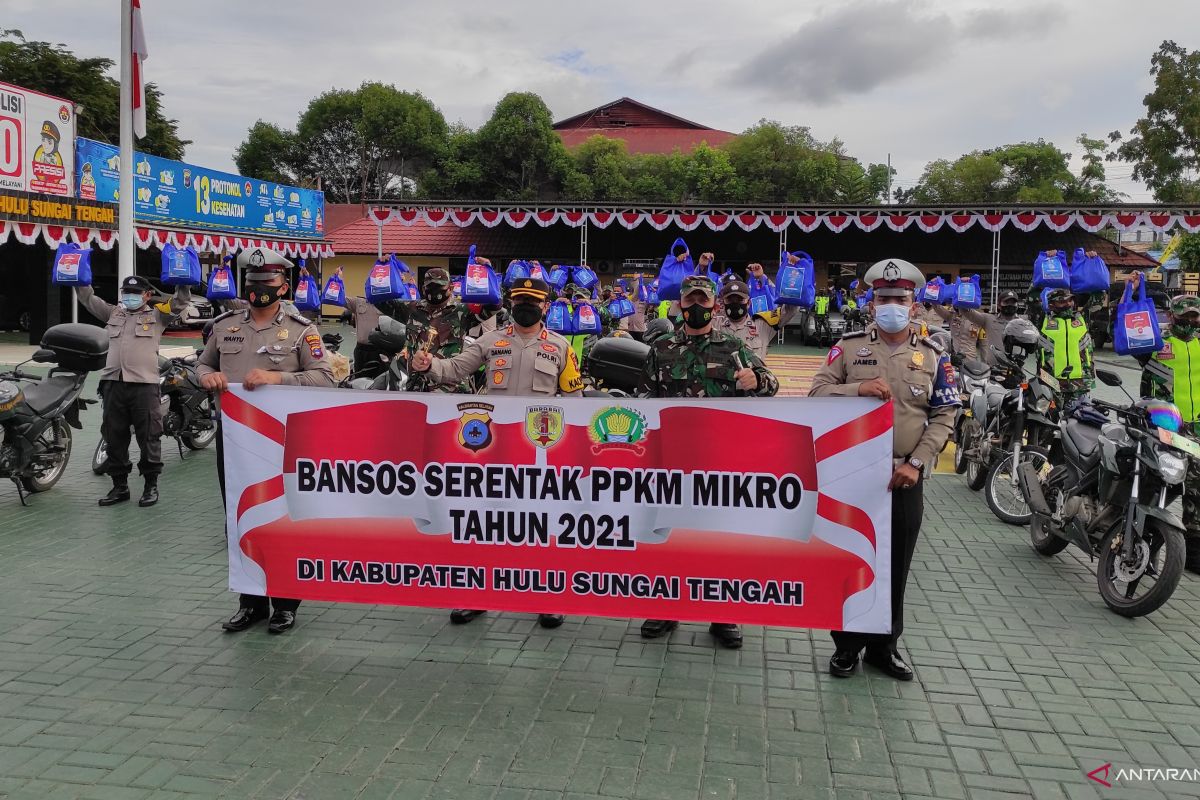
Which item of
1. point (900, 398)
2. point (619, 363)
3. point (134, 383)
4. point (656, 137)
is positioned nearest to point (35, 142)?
point (134, 383)

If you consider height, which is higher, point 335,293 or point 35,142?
point 35,142

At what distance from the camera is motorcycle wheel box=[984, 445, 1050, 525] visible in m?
7.21

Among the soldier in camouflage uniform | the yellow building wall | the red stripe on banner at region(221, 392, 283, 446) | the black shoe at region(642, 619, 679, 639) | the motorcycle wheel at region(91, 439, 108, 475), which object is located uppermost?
the yellow building wall

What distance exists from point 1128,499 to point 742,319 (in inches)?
100

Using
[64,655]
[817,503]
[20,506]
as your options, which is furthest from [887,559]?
[20,506]

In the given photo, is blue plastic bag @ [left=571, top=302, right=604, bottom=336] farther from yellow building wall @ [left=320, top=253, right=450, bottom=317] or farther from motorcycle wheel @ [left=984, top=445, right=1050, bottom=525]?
yellow building wall @ [left=320, top=253, right=450, bottom=317]

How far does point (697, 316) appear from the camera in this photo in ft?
16.0

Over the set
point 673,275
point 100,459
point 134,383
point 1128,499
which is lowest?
point 100,459

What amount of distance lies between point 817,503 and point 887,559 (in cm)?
39

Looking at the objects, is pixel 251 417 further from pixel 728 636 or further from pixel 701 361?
pixel 728 636

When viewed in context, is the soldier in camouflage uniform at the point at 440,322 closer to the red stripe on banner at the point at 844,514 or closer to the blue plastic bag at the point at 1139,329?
the red stripe on banner at the point at 844,514

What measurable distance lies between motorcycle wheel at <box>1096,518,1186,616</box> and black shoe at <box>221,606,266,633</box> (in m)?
4.77

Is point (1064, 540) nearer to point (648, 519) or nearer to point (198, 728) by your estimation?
point (648, 519)

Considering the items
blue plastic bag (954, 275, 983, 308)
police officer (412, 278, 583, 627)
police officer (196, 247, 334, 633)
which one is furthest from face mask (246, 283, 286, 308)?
blue plastic bag (954, 275, 983, 308)
